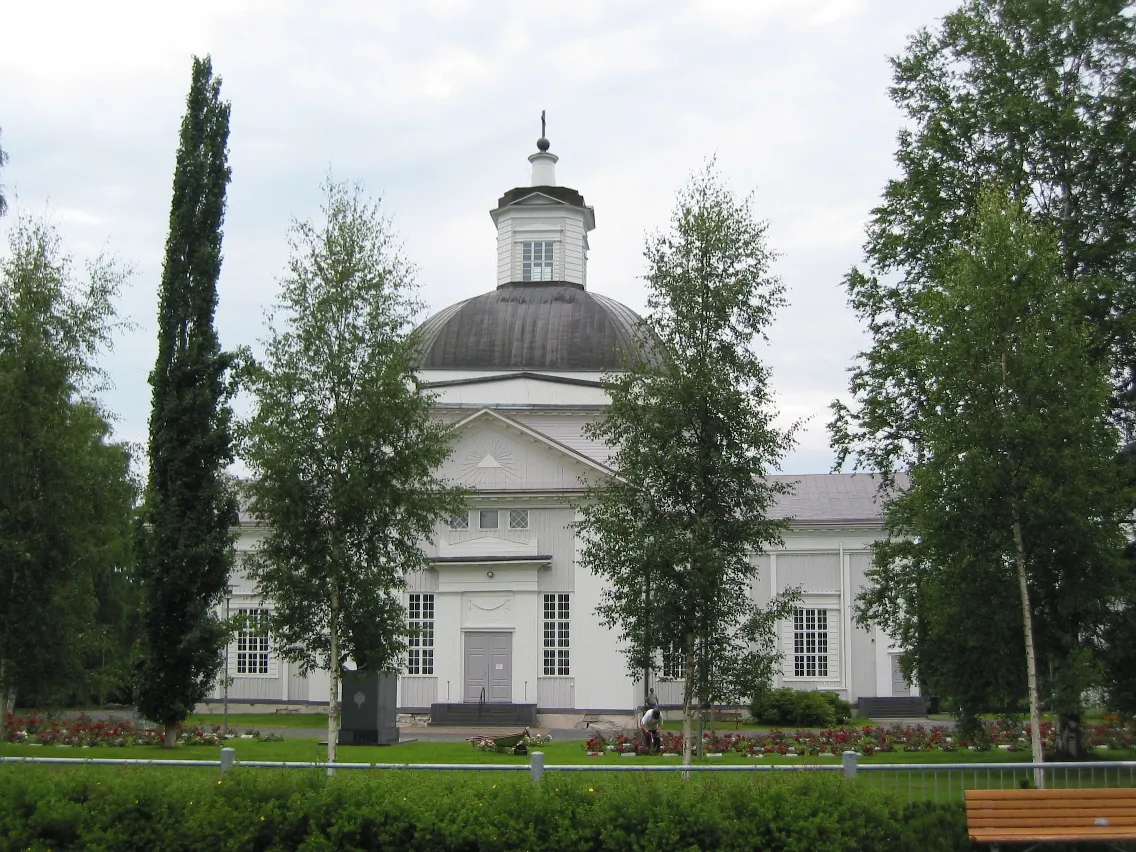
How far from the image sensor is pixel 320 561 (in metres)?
20.1

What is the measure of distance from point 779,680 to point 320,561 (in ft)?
81.9

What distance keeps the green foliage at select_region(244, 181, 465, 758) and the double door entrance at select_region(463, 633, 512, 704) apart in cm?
1566

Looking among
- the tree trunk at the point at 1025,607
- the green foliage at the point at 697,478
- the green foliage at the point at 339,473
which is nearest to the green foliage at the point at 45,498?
the green foliage at the point at 339,473

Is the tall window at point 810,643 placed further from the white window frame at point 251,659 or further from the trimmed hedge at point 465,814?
the trimmed hedge at point 465,814

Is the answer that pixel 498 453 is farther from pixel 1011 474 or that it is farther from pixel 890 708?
pixel 1011 474

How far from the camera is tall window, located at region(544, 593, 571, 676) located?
36.4m

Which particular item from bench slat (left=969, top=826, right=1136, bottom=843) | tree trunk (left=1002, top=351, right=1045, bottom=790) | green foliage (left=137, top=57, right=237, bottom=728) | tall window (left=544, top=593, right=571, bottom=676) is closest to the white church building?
tall window (left=544, top=593, right=571, bottom=676)

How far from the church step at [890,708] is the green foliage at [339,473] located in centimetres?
2354

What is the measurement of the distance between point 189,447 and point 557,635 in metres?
14.5

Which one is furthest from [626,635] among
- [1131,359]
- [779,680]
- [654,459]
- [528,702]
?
[779,680]

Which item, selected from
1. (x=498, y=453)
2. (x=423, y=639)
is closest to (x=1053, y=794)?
(x=498, y=453)

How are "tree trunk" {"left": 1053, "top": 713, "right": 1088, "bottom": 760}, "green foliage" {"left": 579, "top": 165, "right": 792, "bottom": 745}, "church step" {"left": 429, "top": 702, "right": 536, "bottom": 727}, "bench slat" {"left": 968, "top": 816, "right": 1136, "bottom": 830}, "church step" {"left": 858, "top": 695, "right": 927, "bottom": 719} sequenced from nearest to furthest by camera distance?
"bench slat" {"left": 968, "top": 816, "right": 1136, "bottom": 830}
"green foliage" {"left": 579, "top": 165, "right": 792, "bottom": 745}
"tree trunk" {"left": 1053, "top": 713, "right": 1088, "bottom": 760}
"church step" {"left": 429, "top": 702, "right": 536, "bottom": 727}
"church step" {"left": 858, "top": 695, "right": 927, "bottom": 719}

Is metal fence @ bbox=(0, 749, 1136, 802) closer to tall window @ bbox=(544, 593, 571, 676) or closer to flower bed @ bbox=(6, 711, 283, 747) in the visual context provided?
flower bed @ bbox=(6, 711, 283, 747)

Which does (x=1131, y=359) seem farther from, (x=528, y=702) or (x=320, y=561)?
(x=528, y=702)
